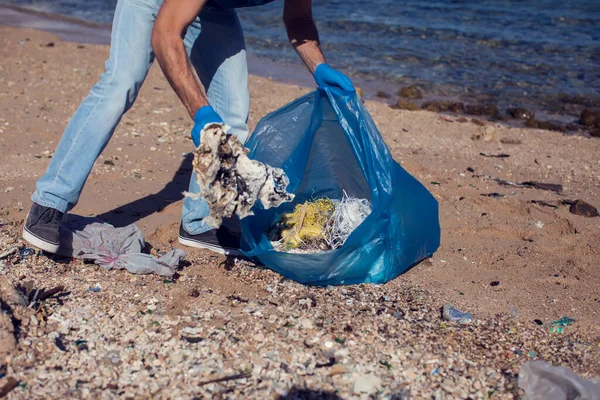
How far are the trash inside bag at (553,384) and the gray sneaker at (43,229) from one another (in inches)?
70.4

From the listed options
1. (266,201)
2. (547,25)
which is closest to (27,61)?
(266,201)

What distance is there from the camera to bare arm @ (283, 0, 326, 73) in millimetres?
3035

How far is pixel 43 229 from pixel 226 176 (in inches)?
32.5

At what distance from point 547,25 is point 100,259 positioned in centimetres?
900

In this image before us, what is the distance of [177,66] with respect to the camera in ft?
7.84

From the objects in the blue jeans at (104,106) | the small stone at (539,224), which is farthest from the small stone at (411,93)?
the blue jeans at (104,106)

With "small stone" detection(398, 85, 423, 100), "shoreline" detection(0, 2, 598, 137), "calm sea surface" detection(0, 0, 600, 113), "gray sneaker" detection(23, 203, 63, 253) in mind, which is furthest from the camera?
"calm sea surface" detection(0, 0, 600, 113)

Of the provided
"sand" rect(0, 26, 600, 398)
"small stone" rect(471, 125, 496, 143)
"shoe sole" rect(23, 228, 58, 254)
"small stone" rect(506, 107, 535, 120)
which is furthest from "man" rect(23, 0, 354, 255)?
"small stone" rect(506, 107, 535, 120)

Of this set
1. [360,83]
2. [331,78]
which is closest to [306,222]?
[331,78]

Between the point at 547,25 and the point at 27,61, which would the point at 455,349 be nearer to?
the point at 27,61

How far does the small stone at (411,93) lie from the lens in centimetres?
697

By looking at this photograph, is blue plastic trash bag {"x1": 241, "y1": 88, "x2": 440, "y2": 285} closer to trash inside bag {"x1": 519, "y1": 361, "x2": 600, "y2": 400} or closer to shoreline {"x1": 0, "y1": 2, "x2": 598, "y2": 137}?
trash inside bag {"x1": 519, "y1": 361, "x2": 600, "y2": 400}

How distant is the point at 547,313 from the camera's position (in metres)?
2.65

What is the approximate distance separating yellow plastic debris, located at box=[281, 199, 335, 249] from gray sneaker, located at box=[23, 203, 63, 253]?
0.95m
